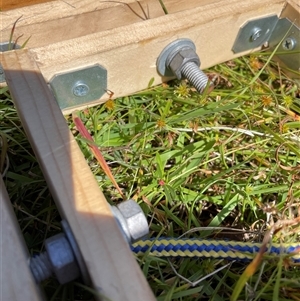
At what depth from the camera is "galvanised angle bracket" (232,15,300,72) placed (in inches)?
50.7

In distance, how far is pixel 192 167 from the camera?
→ 3.94ft

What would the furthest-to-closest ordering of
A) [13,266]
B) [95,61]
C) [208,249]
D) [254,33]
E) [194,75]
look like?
[254,33], [194,75], [95,61], [208,249], [13,266]

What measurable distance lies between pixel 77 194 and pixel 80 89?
45 centimetres

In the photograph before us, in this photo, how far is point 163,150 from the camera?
1238 millimetres

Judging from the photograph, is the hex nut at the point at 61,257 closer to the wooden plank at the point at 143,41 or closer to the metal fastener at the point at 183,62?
the wooden plank at the point at 143,41

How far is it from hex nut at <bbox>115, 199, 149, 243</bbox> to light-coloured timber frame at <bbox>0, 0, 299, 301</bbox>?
41mm

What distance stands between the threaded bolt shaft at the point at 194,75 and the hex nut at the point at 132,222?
51cm

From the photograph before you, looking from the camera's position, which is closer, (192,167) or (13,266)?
(13,266)

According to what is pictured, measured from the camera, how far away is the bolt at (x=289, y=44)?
1.32 m

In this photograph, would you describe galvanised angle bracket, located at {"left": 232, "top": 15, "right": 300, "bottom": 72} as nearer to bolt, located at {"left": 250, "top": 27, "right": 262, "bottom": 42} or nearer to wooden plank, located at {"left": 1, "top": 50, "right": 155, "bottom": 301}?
bolt, located at {"left": 250, "top": 27, "right": 262, "bottom": 42}

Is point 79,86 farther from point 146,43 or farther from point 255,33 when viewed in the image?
point 255,33

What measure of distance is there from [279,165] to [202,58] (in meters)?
0.35

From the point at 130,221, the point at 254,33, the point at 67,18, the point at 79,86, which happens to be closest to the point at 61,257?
the point at 130,221

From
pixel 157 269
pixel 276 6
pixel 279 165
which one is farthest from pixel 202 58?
pixel 157 269
